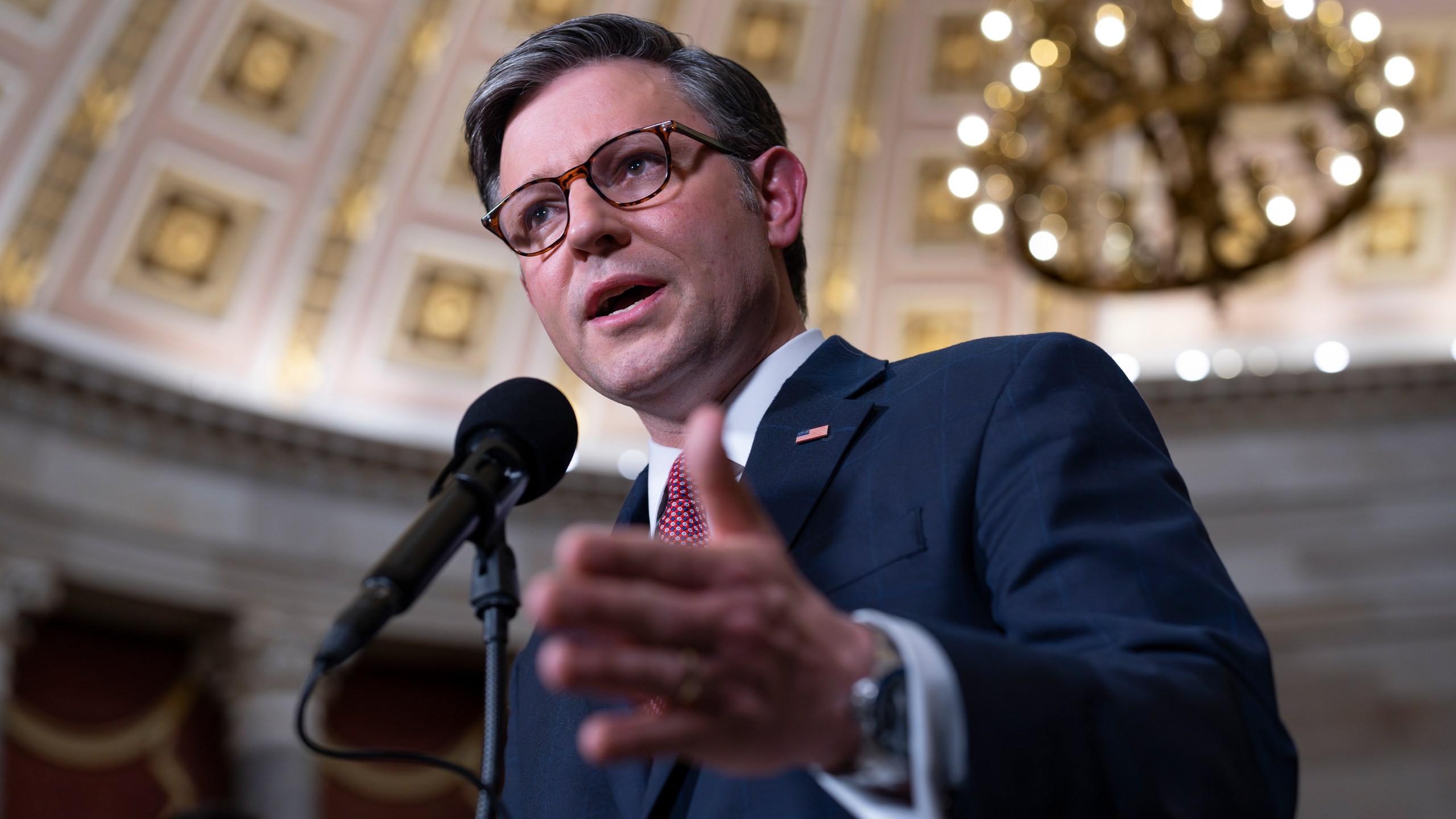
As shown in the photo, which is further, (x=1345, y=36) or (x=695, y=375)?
(x=1345, y=36)

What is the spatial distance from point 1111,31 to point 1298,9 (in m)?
0.94

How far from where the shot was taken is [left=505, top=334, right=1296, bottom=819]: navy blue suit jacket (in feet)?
3.68

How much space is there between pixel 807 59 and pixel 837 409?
11.6m

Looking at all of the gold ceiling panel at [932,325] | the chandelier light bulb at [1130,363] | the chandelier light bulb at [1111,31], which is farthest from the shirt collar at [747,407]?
the gold ceiling panel at [932,325]

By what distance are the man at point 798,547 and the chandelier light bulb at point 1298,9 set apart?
6216 mm

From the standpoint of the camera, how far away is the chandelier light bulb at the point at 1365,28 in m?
7.73

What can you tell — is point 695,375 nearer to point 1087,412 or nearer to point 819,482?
point 819,482

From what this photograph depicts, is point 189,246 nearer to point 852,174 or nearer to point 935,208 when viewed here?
point 852,174

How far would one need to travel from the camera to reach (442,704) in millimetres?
11461

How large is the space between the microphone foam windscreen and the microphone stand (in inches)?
2.9

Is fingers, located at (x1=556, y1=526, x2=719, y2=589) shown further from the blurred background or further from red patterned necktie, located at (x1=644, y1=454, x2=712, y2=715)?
the blurred background

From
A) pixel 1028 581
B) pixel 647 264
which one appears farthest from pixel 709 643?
pixel 647 264

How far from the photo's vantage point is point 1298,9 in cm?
756

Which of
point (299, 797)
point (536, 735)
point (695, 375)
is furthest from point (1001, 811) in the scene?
point (299, 797)
